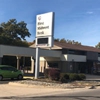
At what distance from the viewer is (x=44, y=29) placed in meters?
30.3

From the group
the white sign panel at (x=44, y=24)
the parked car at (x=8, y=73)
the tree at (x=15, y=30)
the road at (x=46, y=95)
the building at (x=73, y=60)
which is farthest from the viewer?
the tree at (x=15, y=30)

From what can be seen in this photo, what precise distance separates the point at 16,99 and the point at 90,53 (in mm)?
43722

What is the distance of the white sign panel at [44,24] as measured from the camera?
29462mm

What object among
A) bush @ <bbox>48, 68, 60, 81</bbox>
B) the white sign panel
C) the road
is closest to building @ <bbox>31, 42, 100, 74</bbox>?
the white sign panel

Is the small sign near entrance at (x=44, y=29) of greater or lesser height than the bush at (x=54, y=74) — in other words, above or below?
above

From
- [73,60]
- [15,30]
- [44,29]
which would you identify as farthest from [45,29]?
[15,30]

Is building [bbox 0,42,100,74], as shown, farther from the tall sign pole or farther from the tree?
the tree

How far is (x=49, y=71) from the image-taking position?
25.7 m

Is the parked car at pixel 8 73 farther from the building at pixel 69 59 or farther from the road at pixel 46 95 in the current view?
the building at pixel 69 59

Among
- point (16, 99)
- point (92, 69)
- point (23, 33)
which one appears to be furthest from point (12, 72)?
point (23, 33)

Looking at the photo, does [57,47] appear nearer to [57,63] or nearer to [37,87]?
[57,63]

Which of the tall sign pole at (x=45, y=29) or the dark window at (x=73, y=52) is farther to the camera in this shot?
the dark window at (x=73, y=52)

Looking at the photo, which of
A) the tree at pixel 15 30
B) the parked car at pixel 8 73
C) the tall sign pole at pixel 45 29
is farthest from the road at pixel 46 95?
the tree at pixel 15 30

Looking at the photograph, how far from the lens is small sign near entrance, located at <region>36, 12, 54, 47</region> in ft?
96.7
